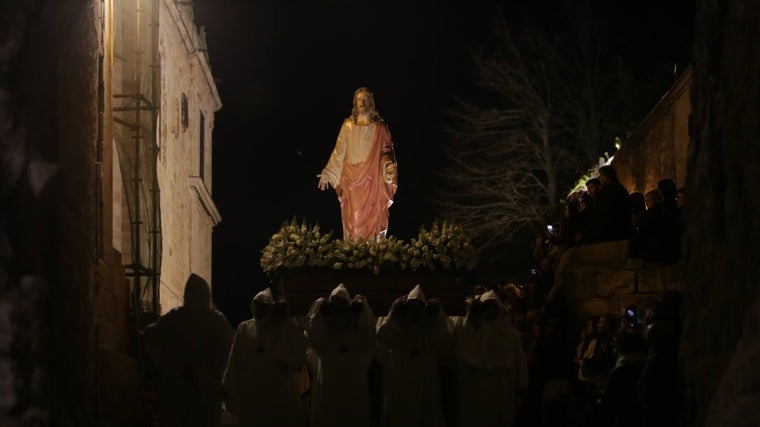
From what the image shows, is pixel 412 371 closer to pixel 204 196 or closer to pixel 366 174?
pixel 366 174

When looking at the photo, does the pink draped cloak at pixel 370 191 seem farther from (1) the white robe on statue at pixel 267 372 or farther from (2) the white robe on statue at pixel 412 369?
(1) the white robe on statue at pixel 267 372

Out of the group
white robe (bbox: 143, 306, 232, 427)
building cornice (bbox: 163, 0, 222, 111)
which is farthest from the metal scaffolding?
white robe (bbox: 143, 306, 232, 427)

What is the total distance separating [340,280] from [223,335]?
5018mm

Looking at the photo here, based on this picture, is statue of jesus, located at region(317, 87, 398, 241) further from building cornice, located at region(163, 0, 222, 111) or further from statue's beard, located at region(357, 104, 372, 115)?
building cornice, located at region(163, 0, 222, 111)

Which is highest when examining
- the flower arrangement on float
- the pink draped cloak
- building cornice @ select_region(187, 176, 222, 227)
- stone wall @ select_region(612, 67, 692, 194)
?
building cornice @ select_region(187, 176, 222, 227)

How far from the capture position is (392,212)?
38031 millimetres

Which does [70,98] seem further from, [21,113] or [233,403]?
[233,403]

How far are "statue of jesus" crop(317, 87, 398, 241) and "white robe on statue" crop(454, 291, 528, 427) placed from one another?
592 cm

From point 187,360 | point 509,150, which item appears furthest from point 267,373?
point 509,150

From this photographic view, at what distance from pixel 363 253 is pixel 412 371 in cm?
389

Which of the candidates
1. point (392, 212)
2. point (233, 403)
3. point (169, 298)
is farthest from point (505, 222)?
point (233, 403)

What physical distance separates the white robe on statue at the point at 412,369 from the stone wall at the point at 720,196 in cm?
619

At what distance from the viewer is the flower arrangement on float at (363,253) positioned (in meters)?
17.0

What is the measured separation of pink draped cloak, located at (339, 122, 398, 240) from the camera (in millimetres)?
19500
